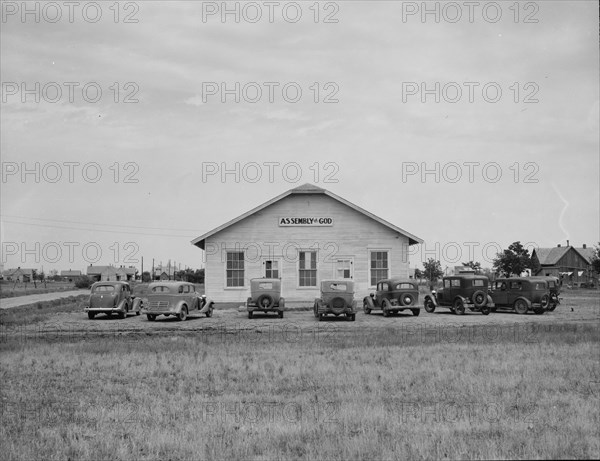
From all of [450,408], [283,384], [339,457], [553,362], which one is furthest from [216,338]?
[339,457]

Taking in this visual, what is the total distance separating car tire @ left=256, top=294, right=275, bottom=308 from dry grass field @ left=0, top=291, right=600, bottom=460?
7.58m

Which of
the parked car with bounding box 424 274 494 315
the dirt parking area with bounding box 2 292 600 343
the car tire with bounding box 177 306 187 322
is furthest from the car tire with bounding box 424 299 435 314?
the car tire with bounding box 177 306 187 322

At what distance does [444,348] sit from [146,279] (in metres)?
115

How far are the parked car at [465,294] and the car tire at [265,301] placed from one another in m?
8.68

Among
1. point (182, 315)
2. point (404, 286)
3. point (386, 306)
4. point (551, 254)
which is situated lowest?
A: point (182, 315)

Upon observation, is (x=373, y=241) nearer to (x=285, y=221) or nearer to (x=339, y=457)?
(x=285, y=221)

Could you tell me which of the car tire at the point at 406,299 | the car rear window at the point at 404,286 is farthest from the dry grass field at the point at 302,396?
the car rear window at the point at 404,286

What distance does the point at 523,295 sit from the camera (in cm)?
3097

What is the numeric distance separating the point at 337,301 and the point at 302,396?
54.3 feet

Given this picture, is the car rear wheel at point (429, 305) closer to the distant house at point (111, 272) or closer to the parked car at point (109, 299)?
the parked car at point (109, 299)

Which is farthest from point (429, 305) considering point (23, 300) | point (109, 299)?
point (23, 300)

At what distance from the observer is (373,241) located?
36562mm

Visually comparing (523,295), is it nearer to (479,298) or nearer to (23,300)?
(479,298)

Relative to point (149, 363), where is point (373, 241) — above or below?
above
